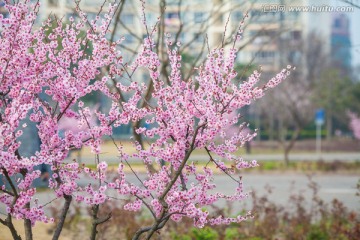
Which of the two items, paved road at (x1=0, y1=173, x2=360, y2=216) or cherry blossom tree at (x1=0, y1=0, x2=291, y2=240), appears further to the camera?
paved road at (x1=0, y1=173, x2=360, y2=216)

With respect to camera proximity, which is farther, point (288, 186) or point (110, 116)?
point (288, 186)

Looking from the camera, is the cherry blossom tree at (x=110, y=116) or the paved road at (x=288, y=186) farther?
the paved road at (x=288, y=186)

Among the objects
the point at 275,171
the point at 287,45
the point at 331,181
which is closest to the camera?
the point at 331,181

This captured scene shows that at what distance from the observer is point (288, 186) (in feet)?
59.8

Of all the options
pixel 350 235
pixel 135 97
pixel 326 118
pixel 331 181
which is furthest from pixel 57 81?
pixel 326 118

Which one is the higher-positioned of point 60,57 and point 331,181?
point 60,57

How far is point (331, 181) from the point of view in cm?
1977

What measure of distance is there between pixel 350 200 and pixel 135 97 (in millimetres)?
11495

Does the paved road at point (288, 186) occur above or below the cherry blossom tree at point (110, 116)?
below

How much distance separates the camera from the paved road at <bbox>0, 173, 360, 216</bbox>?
577 inches

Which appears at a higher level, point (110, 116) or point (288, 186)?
point (110, 116)

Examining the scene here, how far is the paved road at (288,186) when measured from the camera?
48.1 feet

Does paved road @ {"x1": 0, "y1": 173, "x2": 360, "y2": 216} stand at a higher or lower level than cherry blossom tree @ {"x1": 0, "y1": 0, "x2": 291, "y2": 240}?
lower

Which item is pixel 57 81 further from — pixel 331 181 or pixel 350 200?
pixel 331 181
